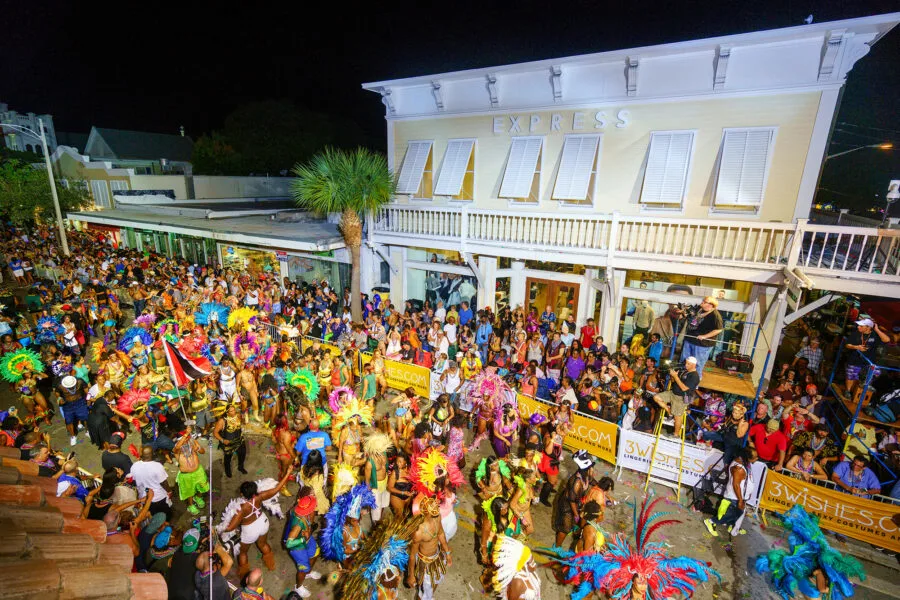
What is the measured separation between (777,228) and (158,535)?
41.4ft

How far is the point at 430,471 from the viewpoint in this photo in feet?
Answer: 20.0

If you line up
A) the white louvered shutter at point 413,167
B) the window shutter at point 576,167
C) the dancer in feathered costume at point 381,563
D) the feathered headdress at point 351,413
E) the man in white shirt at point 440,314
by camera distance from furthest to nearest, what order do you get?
the white louvered shutter at point 413,167
the man in white shirt at point 440,314
the window shutter at point 576,167
the feathered headdress at point 351,413
the dancer in feathered costume at point 381,563

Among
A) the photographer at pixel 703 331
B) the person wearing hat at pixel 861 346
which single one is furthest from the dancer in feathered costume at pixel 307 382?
the person wearing hat at pixel 861 346

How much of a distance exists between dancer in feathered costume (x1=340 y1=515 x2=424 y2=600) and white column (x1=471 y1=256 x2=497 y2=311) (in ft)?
29.4

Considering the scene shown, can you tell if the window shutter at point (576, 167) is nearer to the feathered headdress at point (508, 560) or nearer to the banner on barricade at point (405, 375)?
the banner on barricade at point (405, 375)

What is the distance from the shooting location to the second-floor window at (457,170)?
13578mm

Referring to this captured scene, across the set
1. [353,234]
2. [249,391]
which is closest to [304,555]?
[249,391]

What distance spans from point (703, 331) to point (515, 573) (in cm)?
631

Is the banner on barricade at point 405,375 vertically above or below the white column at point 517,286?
below

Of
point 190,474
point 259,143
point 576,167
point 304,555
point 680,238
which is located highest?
point 259,143

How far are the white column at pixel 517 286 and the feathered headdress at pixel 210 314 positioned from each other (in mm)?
8921

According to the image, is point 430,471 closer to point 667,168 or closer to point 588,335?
point 588,335

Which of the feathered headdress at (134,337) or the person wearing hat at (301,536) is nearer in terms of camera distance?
the person wearing hat at (301,536)

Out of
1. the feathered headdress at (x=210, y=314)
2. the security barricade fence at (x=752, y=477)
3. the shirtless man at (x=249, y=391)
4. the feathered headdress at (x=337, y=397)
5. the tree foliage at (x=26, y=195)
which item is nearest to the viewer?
the security barricade fence at (x=752, y=477)
